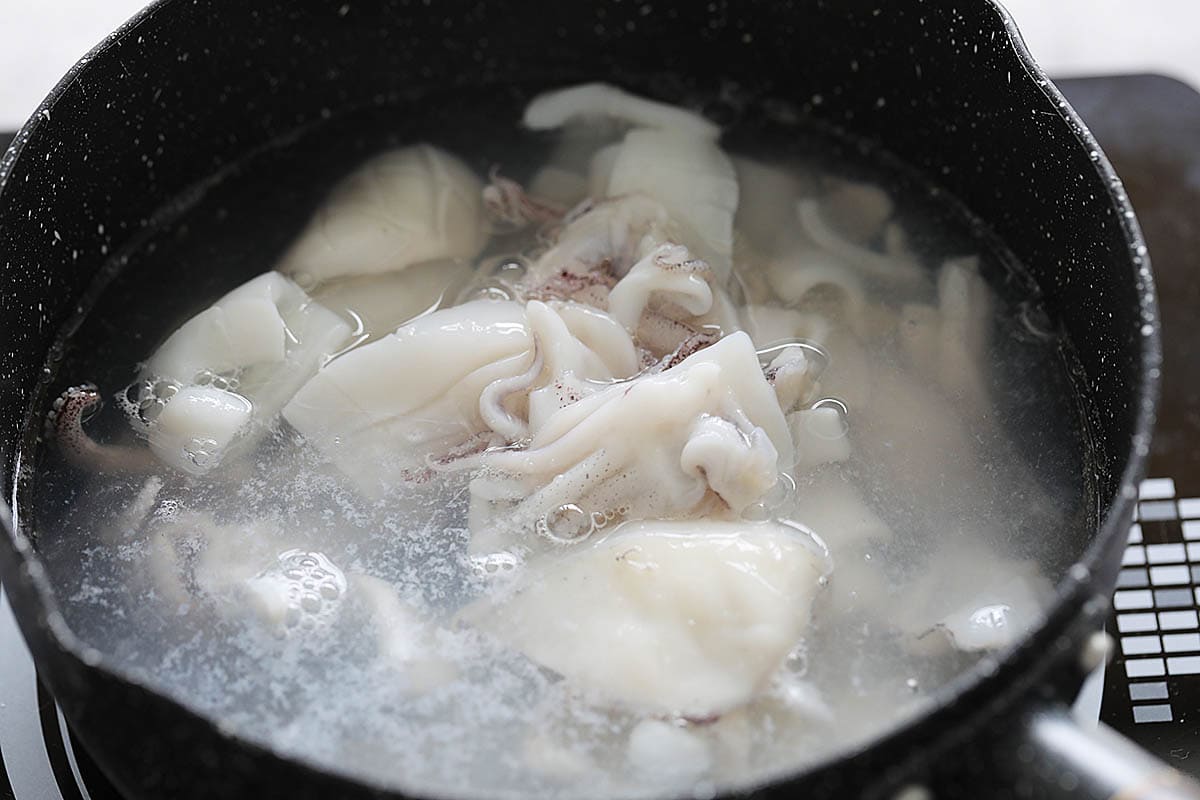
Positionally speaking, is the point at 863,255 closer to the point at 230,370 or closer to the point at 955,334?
the point at 955,334

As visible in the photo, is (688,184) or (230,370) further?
(688,184)

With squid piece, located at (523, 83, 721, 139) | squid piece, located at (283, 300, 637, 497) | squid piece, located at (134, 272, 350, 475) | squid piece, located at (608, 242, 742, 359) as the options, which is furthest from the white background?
squid piece, located at (283, 300, 637, 497)

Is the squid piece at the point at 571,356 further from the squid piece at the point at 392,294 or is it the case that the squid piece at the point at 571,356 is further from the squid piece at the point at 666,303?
the squid piece at the point at 392,294

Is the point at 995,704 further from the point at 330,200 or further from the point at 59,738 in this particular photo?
the point at 330,200

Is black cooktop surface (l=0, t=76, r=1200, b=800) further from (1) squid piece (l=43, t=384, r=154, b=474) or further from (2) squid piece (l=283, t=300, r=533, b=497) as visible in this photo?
(2) squid piece (l=283, t=300, r=533, b=497)

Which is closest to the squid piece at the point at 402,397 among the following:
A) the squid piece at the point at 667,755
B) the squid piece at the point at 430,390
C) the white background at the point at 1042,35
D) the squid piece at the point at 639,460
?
the squid piece at the point at 430,390

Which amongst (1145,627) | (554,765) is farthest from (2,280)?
(1145,627)

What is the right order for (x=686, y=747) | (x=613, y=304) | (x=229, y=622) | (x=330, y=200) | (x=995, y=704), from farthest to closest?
(x=330, y=200) < (x=613, y=304) < (x=229, y=622) < (x=686, y=747) < (x=995, y=704)

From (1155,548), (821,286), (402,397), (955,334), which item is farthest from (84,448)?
(1155,548)
